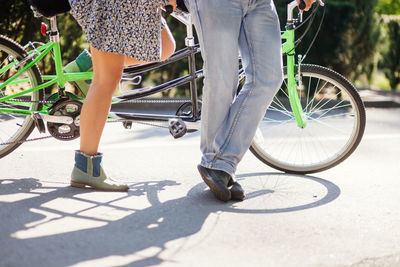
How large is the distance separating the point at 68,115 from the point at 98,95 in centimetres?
40

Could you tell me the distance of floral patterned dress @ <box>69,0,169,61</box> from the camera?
3.40 meters

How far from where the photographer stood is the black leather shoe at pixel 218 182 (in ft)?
11.5

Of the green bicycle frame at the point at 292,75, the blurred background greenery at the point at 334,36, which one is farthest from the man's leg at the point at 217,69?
the blurred background greenery at the point at 334,36

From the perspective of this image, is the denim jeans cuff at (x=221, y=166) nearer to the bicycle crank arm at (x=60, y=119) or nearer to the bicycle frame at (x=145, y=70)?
the bicycle frame at (x=145, y=70)

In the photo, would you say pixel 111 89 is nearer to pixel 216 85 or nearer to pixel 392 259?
pixel 216 85

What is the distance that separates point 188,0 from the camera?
136 inches

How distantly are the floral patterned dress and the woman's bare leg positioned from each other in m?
0.11

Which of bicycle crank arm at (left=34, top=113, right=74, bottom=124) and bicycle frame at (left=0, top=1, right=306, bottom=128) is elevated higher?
bicycle frame at (left=0, top=1, right=306, bottom=128)

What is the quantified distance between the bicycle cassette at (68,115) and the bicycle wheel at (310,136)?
43.1 inches

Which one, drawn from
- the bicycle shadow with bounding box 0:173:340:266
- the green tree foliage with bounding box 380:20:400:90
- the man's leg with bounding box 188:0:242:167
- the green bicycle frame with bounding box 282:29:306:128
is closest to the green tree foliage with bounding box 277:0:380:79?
the green tree foliage with bounding box 380:20:400:90

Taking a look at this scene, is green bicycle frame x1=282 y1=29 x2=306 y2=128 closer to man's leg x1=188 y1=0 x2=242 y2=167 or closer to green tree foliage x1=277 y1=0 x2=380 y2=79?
man's leg x1=188 y1=0 x2=242 y2=167

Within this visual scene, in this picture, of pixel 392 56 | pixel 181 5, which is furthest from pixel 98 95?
pixel 392 56

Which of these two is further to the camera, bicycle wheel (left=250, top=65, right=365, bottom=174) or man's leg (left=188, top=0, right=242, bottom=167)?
bicycle wheel (left=250, top=65, right=365, bottom=174)

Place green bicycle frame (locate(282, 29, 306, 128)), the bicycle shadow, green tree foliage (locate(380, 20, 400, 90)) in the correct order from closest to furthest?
the bicycle shadow < green bicycle frame (locate(282, 29, 306, 128)) < green tree foliage (locate(380, 20, 400, 90))
